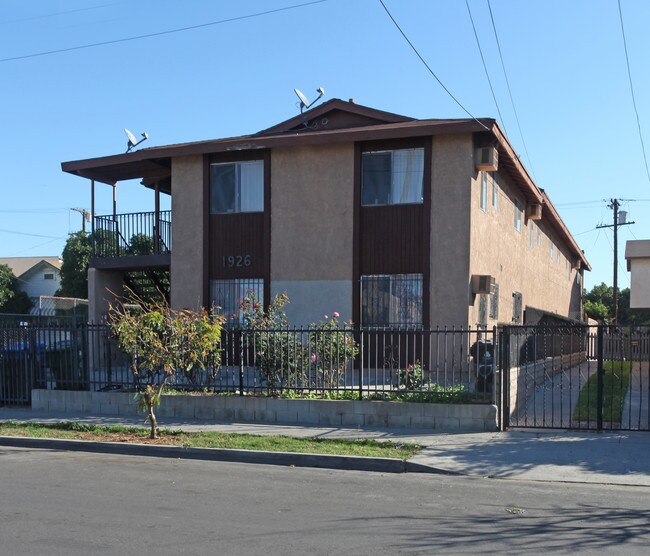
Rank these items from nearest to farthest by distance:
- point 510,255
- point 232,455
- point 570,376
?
point 232,455
point 570,376
point 510,255

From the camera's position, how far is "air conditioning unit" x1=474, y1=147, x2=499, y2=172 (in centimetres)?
1600

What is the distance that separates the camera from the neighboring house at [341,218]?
16.2m

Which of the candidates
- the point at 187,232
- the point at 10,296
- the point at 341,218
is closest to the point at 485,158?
the point at 341,218

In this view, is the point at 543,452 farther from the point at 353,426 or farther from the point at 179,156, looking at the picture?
the point at 179,156

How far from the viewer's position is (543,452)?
32.0 feet

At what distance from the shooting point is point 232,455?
31.8 ft

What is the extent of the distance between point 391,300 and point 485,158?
3.99m

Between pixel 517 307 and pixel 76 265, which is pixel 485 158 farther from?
pixel 76 265

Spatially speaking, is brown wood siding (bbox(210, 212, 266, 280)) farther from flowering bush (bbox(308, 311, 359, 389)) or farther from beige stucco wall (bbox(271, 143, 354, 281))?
flowering bush (bbox(308, 311, 359, 389))

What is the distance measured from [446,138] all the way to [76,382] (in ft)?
32.0

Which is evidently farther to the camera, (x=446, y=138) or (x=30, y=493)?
(x=446, y=138)

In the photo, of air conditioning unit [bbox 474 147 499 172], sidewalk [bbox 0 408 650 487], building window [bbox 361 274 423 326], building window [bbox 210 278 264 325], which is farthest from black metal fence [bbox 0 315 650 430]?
air conditioning unit [bbox 474 147 499 172]

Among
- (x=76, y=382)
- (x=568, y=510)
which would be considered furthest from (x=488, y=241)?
(x=568, y=510)

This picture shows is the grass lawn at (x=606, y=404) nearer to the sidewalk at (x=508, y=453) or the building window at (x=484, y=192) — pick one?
the sidewalk at (x=508, y=453)
